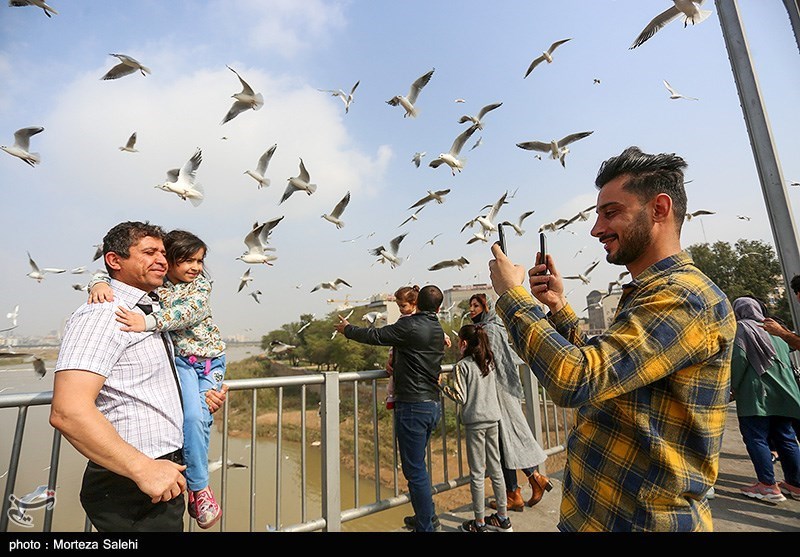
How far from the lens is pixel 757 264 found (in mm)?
19297

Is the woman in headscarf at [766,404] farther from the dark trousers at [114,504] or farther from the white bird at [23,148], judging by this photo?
the white bird at [23,148]

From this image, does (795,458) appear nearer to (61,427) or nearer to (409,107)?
(61,427)

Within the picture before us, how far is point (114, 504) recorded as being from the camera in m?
1.55

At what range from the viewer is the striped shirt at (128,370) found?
1.44 meters

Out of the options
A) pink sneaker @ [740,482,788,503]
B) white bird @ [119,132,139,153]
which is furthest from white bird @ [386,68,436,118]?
pink sneaker @ [740,482,788,503]

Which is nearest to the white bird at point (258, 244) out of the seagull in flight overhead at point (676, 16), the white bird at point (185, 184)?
the white bird at point (185, 184)

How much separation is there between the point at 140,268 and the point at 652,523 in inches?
81.2

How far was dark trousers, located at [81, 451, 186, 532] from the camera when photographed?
1.55 meters

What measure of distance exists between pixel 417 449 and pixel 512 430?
0.99 m

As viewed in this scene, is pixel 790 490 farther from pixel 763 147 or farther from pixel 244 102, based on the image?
pixel 244 102

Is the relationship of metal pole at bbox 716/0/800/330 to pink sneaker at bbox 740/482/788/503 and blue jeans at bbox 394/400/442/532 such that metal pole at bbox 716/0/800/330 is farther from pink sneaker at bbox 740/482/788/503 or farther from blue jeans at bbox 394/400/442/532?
blue jeans at bbox 394/400/442/532

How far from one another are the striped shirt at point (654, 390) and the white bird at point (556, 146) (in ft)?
17.9

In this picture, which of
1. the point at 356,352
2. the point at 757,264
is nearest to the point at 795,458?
the point at 757,264

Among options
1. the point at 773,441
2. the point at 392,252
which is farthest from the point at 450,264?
the point at 773,441
